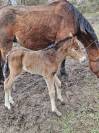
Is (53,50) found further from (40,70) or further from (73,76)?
(73,76)

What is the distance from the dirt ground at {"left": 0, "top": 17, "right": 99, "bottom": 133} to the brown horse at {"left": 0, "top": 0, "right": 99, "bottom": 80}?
57 cm

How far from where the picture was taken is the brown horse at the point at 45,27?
24.0 ft

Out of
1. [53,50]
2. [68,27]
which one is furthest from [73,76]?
[53,50]

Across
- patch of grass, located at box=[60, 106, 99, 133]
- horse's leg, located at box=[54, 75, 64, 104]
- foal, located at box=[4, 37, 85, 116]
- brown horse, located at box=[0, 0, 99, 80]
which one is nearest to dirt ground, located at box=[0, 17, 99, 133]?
patch of grass, located at box=[60, 106, 99, 133]

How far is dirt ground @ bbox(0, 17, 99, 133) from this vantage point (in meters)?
6.08

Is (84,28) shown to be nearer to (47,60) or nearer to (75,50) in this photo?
(75,50)

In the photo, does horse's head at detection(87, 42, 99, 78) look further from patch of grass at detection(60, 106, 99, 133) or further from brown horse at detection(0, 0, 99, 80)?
patch of grass at detection(60, 106, 99, 133)

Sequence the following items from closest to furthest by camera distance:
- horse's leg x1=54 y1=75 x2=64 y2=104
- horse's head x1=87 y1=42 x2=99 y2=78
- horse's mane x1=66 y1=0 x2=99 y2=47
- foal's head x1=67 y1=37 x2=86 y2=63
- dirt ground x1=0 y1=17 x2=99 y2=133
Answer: dirt ground x1=0 y1=17 x2=99 y2=133, foal's head x1=67 y1=37 x2=86 y2=63, horse's leg x1=54 y1=75 x2=64 y2=104, horse's mane x1=66 y1=0 x2=99 y2=47, horse's head x1=87 y1=42 x2=99 y2=78

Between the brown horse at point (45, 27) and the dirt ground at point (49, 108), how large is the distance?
22.5 inches

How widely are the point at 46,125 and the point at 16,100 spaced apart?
1024 mm

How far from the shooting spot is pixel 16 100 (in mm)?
6871

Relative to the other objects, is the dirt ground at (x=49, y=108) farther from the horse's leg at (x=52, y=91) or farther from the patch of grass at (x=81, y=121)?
the horse's leg at (x=52, y=91)

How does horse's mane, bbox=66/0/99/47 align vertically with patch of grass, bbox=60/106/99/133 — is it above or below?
above

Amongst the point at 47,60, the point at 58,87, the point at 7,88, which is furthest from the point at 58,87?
the point at 7,88
